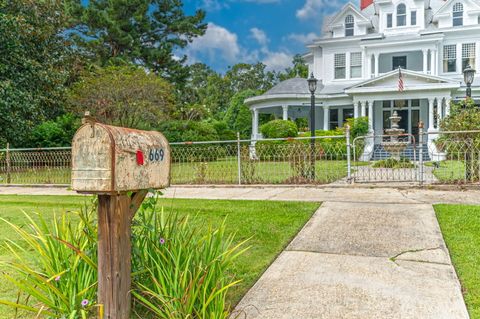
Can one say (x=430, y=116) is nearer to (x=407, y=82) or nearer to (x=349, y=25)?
(x=407, y=82)

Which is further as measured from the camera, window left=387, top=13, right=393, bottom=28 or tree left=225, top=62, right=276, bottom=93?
tree left=225, top=62, right=276, bottom=93

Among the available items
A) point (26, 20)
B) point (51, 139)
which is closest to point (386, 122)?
point (51, 139)

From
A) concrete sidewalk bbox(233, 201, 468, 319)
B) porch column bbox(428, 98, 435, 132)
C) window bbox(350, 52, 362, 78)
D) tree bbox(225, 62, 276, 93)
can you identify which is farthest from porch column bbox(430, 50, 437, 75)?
tree bbox(225, 62, 276, 93)

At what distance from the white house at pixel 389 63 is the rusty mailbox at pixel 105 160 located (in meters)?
20.5

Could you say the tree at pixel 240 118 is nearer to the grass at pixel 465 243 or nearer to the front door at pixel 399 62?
the front door at pixel 399 62

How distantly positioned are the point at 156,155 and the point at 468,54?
25186mm

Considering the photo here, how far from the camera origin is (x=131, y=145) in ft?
8.09

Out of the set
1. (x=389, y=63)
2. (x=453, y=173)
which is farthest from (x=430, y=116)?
(x=453, y=173)

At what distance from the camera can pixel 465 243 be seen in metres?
4.58

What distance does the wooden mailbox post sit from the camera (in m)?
2.32

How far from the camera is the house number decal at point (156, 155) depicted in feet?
8.66

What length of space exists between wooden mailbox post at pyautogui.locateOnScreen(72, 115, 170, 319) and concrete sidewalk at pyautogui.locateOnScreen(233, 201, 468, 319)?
3.08 ft

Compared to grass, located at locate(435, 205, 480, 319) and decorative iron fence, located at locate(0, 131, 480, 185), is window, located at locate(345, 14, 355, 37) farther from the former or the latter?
grass, located at locate(435, 205, 480, 319)

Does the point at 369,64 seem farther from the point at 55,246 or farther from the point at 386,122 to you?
the point at 55,246
